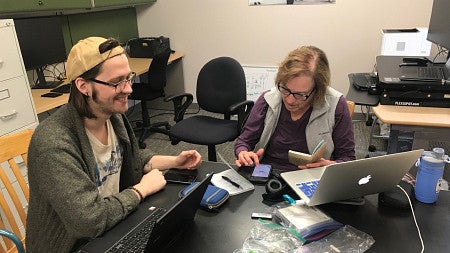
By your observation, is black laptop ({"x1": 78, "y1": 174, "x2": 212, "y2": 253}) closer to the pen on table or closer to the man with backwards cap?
the man with backwards cap

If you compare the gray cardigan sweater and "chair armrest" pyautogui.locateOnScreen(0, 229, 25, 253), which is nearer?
the gray cardigan sweater

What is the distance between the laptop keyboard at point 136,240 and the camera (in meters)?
1.02

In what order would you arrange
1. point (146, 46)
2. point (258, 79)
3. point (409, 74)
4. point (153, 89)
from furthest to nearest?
point (258, 79), point (146, 46), point (153, 89), point (409, 74)

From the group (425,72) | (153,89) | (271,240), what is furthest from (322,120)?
(153,89)

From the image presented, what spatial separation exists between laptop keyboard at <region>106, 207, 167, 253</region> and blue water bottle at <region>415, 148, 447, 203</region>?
0.90 meters

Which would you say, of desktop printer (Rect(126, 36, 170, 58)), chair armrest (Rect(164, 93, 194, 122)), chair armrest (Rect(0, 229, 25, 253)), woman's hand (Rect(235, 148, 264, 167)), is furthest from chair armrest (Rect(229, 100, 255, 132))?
desktop printer (Rect(126, 36, 170, 58))

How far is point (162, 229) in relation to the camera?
94 centimetres

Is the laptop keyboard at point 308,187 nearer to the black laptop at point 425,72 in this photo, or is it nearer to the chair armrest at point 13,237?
the chair armrest at point 13,237

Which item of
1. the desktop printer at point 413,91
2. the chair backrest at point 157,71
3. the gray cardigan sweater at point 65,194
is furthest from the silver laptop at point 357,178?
the chair backrest at point 157,71

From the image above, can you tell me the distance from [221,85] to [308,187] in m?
1.85

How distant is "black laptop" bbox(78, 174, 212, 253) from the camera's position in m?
0.93

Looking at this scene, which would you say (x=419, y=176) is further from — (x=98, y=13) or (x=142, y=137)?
(x=98, y=13)

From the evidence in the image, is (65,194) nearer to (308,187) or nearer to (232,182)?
(232,182)

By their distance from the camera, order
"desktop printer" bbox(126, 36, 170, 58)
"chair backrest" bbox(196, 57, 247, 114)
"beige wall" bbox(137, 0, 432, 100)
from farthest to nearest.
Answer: "desktop printer" bbox(126, 36, 170, 58) → "beige wall" bbox(137, 0, 432, 100) → "chair backrest" bbox(196, 57, 247, 114)
